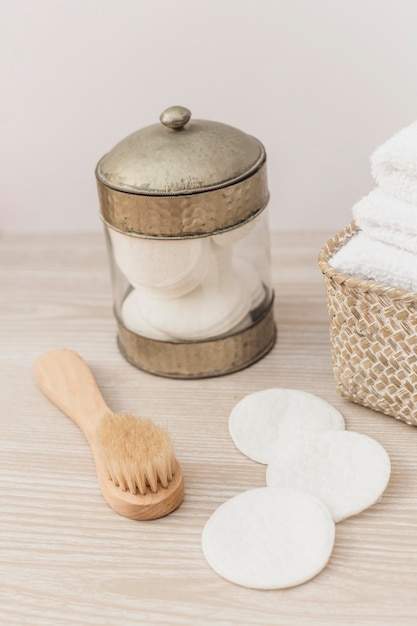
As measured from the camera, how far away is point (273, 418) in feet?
2.17

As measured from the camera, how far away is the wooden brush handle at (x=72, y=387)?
67 centimetres

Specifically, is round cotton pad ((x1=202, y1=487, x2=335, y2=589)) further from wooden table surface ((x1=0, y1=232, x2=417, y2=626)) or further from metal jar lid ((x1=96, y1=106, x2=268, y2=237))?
metal jar lid ((x1=96, y1=106, x2=268, y2=237))

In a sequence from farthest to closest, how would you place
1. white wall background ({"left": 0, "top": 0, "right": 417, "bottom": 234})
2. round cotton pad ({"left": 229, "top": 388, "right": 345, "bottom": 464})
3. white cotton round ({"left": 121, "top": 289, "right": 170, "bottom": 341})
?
white wall background ({"left": 0, "top": 0, "right": 417, "bottom": 234}) < white cotton round ({"left": 121, "top": 289, "right": 170, "bottom": 341}) < round cotton pad ({"left": 229, "top": 388, "right": 345, "bottom": 464})

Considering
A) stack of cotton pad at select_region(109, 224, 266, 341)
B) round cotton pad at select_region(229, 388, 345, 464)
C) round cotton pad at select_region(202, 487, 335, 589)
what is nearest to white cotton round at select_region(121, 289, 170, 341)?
stack of cotton pad at select_region(109, 224, 266, 341)

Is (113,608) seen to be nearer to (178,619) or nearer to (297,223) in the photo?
(178,619)

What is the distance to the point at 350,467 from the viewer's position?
592mm

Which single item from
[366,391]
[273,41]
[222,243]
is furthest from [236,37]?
[366,391]

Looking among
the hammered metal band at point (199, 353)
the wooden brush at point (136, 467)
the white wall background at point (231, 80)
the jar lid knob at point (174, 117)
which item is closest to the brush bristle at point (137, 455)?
the wooden brush at point (136, 467)

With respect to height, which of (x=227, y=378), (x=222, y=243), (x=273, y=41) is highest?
(x=273, y=41)

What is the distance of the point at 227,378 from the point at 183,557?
228 mm

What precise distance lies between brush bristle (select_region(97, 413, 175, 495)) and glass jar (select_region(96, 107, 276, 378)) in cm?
14

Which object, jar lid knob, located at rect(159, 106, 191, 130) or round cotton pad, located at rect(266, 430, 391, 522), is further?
jar lid knob, located at rect(159, 106, 191, 130)

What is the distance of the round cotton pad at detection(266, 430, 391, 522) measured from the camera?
1.85ft

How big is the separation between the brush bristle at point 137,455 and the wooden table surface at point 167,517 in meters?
0.03
